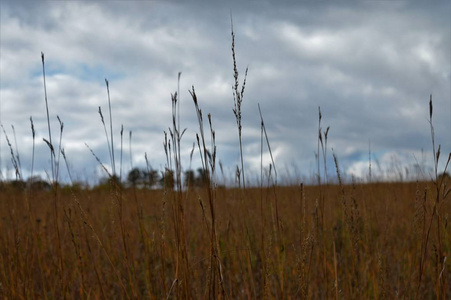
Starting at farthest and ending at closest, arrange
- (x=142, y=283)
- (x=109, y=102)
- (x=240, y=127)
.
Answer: (x=142, y=283) < (x=109, y=102) < (x=240, y=127)

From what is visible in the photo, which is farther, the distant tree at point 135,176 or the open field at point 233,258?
the distant tree at point 135,176

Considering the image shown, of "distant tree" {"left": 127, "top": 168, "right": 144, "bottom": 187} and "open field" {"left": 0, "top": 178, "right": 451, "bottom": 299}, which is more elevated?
"distant tree" {"left": 127, "top": 168, "right": 144, "bottom": 187}

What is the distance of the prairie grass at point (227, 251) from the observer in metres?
1.54

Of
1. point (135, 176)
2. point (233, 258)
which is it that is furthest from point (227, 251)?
point (135, 176)

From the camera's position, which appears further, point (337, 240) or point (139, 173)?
point (337, 240)

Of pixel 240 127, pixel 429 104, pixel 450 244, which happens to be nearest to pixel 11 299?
pixel 240 127

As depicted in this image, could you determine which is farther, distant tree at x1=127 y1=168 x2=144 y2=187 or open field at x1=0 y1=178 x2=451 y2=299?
distant tree at x1=127 y1=168 x2=144 y2=187

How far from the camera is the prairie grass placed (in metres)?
1.54

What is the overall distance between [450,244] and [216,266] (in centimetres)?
327

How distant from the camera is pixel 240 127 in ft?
4.59

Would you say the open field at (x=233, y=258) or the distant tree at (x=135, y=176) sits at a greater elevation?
the distant tree at (x=135, y=176)

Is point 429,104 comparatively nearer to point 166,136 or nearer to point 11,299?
point 166,136

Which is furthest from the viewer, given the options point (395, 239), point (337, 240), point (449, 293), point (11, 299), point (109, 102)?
point (395, 239)

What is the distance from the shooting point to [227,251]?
159 cm
